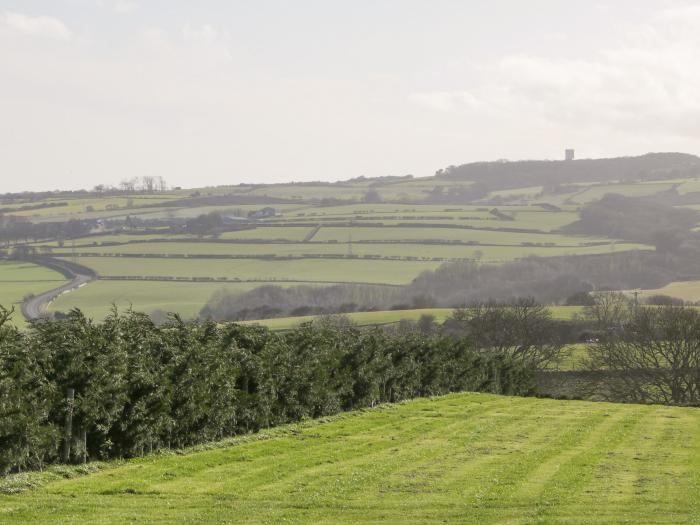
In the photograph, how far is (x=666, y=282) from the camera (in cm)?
18512

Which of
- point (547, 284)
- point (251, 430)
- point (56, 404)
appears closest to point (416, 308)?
point (547, 284)

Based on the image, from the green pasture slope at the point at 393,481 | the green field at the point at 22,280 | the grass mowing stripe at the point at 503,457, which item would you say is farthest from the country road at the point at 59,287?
the green pasture slope at the point at 393,481

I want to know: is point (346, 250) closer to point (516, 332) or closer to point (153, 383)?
point (516, 332)

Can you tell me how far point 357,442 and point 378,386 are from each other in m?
19.2

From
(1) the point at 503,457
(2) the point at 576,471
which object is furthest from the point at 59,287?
(2) the point at 576,471

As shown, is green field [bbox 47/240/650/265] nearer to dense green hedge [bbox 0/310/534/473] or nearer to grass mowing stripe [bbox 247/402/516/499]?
dense green hedge [bbox 0/310/534/473]

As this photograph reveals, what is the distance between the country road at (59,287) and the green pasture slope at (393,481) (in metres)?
84.8

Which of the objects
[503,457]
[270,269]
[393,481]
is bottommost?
[270,269]

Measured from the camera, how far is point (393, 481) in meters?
29.2

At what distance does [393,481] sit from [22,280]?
438 feet

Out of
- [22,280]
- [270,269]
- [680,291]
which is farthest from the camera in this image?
[270,269]

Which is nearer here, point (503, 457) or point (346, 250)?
point (503, 457)

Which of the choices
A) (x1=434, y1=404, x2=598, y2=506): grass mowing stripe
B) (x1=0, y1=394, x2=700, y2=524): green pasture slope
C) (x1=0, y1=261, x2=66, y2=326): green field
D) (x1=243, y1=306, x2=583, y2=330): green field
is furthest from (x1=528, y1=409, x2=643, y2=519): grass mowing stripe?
(x1=0, y1=261, x2=66, y2=326): green field

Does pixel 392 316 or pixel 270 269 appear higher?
pixel 270 269
